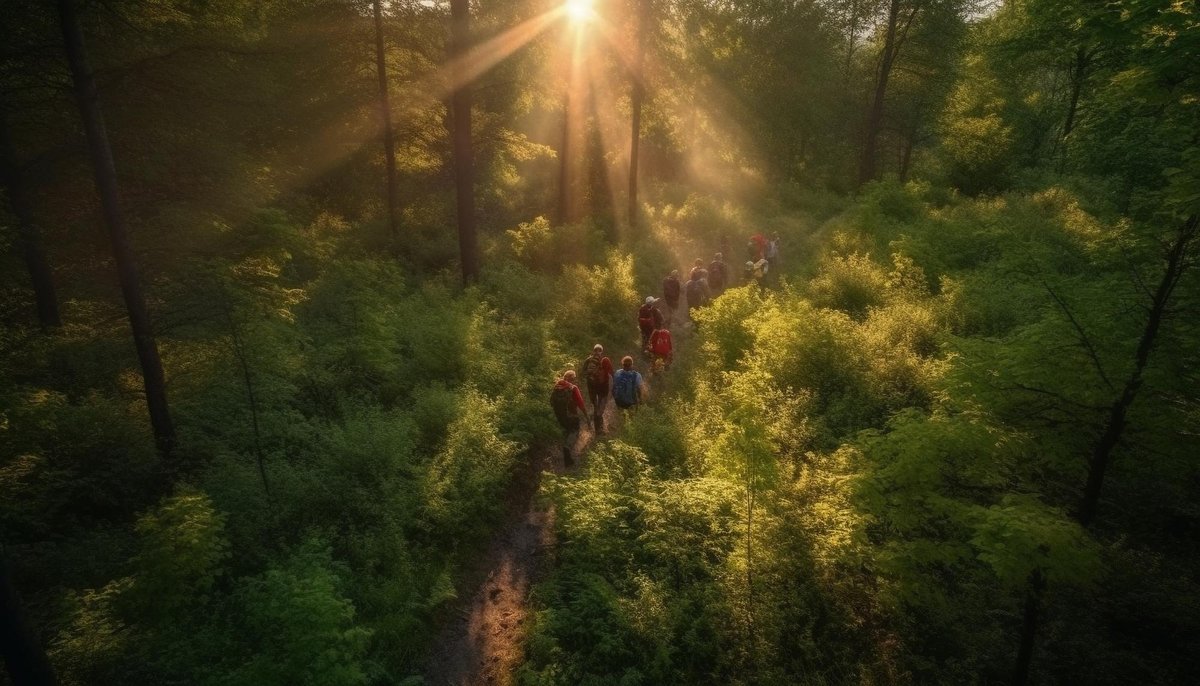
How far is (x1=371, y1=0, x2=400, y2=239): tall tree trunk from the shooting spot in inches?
708

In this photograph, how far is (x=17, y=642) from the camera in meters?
4.86

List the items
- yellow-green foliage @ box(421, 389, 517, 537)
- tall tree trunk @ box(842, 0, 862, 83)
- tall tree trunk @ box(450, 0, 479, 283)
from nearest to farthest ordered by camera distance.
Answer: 1. yellow-green foliage @ box(421, 389, 517, 537)
2. tall tree trunk @ box(450, 0, 479, 283)
3. tall tree trunk @ box(842, 0, 862, 83)

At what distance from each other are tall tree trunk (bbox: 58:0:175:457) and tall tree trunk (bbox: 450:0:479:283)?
8.73 meters

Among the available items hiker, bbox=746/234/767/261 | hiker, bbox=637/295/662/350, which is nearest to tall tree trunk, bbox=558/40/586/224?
hiker, bbox=746/234/767/261

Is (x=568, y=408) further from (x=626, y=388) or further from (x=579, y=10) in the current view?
(x=579, y=10)

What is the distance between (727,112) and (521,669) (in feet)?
117

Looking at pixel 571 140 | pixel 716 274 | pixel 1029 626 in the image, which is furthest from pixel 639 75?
pixel 1029 626

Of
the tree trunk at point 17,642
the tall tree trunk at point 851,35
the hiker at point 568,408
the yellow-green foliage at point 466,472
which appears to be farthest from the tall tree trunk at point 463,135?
the tall tree trunk at point 851,35

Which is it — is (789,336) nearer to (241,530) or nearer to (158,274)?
(241,530)

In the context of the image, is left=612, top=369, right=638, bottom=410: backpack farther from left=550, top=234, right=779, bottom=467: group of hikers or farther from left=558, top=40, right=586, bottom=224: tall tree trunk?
left=558, top=40, right=586, bottom=224: tall tree trunk

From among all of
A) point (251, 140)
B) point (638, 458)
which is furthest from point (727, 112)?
point (638, 458)

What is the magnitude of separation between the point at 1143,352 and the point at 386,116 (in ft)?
66.4

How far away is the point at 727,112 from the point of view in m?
35.3

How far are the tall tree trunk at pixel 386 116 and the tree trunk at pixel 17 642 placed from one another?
676 inches
